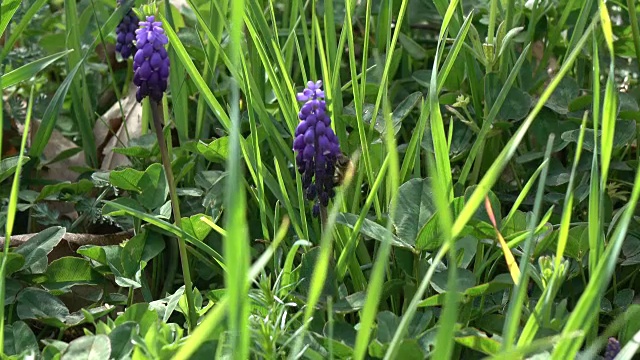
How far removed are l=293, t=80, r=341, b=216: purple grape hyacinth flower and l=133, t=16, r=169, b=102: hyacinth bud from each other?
0.24 meters

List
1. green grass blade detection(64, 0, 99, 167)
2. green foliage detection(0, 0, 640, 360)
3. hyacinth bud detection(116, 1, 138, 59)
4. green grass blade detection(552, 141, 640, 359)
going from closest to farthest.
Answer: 1. green grass blade detection(552, 141, 640, 359)
2. green foliage detection(0, 0, 640, 360)
3. hyacinth bud detection(116, 1, 138, 59)
4. green grass blade detection(64, 0, 99, 167)

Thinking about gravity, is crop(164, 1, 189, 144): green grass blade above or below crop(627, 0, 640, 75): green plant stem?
below

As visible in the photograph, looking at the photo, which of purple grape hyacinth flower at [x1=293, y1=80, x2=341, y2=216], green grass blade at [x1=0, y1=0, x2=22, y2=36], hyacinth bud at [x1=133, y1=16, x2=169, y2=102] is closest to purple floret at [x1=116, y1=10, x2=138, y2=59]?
green grass blade at [x1=0, y1=0, x2=22, y2=36]

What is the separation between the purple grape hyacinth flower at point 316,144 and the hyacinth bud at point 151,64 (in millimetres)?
238

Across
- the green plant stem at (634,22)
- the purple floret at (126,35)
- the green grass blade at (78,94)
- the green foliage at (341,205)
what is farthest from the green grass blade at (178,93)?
the green plant stem at (634,22)

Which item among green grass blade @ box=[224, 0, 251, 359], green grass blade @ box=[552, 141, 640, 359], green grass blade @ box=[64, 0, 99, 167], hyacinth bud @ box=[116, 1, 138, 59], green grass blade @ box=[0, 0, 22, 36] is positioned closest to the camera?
green grass blade @ box=[224, 0, 251, 359]

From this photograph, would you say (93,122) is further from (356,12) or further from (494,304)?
(494,304)

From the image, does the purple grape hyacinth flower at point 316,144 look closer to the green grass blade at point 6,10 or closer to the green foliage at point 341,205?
the green foliage at point 341,205

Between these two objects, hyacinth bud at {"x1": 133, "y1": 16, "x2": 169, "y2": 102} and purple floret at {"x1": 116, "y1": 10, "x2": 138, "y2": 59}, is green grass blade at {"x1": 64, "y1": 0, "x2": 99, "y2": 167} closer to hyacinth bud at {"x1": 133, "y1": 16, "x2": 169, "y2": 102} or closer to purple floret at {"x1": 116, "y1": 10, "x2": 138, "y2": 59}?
purple floret at {"x1": 116, "y1": 10, "x2": 138, "y2": 59}

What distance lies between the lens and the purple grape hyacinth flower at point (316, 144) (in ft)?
5.11

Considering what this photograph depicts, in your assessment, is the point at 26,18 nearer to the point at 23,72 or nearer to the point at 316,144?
the point at 23,72

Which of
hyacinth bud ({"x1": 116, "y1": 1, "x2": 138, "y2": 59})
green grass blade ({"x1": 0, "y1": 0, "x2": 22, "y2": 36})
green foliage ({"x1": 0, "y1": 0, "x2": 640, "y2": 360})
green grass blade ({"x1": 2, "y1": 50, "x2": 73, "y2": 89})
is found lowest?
green foliage ({"x1": 0, "y1": 0, "x2": 640, "y2": 360})

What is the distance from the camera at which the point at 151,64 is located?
5.10ft

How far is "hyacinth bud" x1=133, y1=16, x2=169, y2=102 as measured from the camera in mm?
1553
